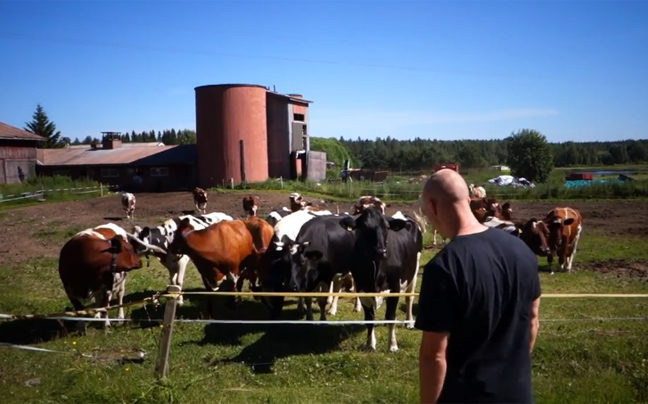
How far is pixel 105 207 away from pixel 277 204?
8829 millimetres

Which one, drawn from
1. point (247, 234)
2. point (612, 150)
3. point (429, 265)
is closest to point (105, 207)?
point (247, 234)

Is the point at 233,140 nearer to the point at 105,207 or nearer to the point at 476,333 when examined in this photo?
the point at 105,207

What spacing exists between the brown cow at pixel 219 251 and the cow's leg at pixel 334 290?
1.55m

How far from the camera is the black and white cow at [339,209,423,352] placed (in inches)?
334

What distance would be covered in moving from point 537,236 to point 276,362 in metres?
9.30

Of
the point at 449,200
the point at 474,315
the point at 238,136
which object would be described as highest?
the point at 238,136

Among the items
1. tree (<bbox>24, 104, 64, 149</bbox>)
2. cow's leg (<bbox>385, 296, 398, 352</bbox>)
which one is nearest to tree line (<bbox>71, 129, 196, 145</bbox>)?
tree (<bbox>24, 104, 64, 149</bbox>)

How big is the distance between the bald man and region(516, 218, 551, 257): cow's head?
1219 centimetres

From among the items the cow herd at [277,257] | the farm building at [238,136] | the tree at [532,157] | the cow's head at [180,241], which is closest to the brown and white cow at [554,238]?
the cow herd at [277,257]

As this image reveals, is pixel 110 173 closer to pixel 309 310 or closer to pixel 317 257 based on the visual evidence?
pixel 309 310

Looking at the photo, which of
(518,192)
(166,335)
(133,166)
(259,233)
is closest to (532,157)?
(518,192)

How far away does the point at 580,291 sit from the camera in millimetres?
12062

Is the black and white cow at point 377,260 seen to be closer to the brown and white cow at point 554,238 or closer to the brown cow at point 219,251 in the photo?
the brown cow at point 219,251

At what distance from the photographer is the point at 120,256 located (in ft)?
32.1
